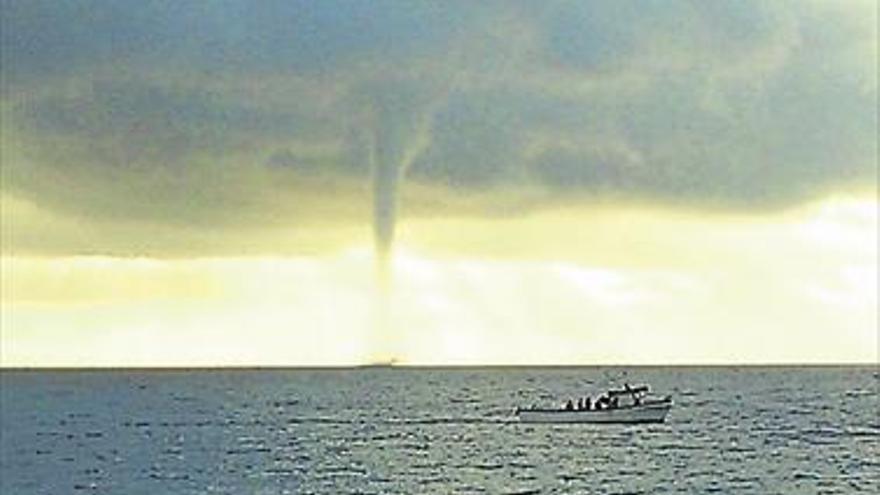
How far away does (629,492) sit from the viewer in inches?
4764

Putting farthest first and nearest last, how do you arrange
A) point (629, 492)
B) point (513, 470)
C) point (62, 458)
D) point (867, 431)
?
1. point (867, 431)
2. point (62, 458)
3. point (513, 470)
4. point (629, 492)

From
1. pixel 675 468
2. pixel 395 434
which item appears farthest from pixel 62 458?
pixel 675 468

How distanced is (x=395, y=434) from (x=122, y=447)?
30.6 m

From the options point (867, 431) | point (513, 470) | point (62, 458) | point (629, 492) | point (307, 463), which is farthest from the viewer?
point (867, 431)

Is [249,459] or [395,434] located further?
[395,434]

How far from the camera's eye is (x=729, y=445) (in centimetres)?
16775

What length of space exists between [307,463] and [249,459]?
7666 mm

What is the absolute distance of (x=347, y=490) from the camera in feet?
406

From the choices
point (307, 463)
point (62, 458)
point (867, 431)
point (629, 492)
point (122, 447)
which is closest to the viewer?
point (629, 492)

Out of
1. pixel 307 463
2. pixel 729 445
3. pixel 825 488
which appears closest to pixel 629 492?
pixel 825 488

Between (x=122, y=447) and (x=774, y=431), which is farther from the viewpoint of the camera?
(x=774, y=431)

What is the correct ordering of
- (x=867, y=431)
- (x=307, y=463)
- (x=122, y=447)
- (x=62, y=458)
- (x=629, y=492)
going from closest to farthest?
(x=629, y=492)
(x=307, y=463)
(x=62, y=458)
(x=122, y=447)
(x=867, y=431)

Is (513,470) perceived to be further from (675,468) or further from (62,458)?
(62,458)

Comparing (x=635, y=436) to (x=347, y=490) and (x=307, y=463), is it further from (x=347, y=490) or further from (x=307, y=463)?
(x=347, y=490)
